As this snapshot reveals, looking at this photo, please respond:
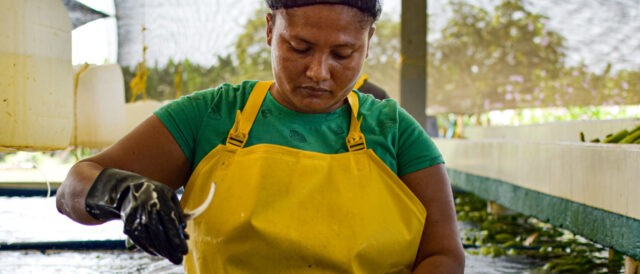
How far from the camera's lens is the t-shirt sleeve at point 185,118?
1.53m

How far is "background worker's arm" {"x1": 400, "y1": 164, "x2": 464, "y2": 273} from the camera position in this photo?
156cm

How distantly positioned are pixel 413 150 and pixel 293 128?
26 centimetres

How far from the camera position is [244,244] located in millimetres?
1443

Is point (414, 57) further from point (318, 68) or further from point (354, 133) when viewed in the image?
point (318, 68)

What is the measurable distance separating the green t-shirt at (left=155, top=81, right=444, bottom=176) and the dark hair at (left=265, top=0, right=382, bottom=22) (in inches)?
8.4

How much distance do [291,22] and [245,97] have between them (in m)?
0.23

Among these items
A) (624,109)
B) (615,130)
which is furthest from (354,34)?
(624,109)

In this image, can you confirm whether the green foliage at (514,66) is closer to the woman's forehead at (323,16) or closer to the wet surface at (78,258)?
the wet surface at (78,258)

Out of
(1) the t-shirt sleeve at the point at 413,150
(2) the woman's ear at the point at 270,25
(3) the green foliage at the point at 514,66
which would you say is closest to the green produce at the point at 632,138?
(1) the t-shirt sleeve at the point at 413,150

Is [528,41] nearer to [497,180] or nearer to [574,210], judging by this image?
[497,180]

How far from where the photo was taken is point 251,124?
5.11ft

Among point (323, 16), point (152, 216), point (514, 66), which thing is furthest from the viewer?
point (514, 66)

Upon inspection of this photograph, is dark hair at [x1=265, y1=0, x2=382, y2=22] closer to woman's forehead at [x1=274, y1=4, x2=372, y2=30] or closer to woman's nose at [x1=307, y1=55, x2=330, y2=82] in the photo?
woman's forehead at [x1=274, y1=4, x2=372, y2=30]

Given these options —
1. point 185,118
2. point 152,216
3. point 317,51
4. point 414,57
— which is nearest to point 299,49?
point 317,51
